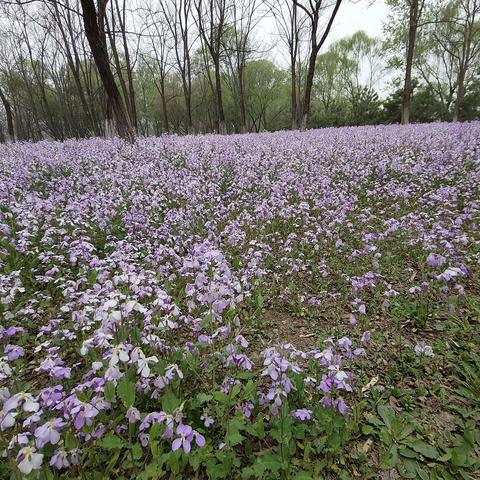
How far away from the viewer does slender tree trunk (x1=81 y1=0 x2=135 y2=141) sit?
11.7 metres

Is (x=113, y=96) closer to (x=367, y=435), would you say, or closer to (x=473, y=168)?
(x=473, y=168)

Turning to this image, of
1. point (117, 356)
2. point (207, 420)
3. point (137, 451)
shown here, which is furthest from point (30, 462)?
point (207, 420)

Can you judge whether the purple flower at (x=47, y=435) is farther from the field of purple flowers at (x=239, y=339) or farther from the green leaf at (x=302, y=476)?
the green leaf at (x=302, y=476)

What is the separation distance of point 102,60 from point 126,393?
13394mm

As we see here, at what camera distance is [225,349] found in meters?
2.67

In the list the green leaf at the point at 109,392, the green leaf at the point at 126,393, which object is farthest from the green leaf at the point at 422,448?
the green leaf at the point at 109,392

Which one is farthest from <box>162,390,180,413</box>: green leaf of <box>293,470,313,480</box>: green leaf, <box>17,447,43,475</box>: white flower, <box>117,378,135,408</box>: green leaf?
<box>293,470,313,480</box>: green leaf

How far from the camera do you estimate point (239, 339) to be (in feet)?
8.68

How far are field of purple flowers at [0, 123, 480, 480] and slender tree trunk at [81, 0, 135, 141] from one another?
228 inches

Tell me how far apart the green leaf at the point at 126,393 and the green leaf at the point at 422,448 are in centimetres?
204


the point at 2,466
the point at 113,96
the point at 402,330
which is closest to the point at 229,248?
the point at 402,330

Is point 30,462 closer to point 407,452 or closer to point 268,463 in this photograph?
point 268,463

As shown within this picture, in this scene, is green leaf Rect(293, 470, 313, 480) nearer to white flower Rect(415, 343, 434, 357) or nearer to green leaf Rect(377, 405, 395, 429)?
green leaf Rect(377, 405, 395, 429)

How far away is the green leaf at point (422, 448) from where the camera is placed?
247cm
